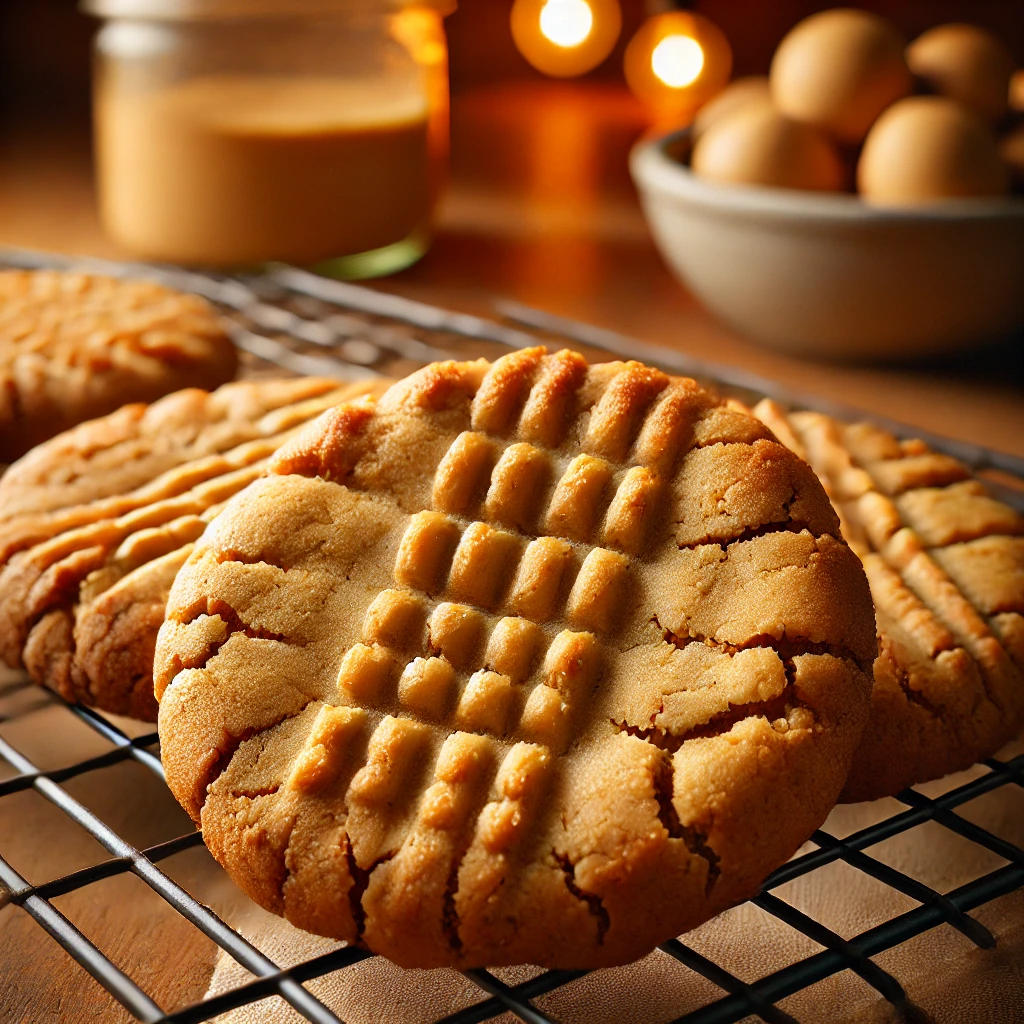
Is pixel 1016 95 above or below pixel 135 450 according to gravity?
above

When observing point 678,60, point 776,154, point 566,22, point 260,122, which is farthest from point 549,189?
point 776,154

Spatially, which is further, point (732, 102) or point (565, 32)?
point (565, 32)

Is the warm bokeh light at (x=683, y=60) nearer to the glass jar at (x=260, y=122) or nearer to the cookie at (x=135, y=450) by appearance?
the glass jar at (x=260, y=122)

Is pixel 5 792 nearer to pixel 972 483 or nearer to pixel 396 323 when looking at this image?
pixel 972 483

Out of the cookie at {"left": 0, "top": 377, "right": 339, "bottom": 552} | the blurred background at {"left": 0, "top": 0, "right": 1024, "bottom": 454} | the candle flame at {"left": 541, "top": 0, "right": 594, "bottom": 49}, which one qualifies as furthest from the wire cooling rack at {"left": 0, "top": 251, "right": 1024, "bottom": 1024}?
the candle flame at {"left": 541, "top": 0, "right": 594, "bottom": 49}

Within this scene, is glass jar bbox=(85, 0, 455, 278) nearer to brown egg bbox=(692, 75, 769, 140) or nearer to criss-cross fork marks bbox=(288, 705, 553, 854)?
brown egg bbox=(692, 75, 769, 140)

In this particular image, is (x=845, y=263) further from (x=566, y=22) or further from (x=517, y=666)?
(x=566, y=22)
